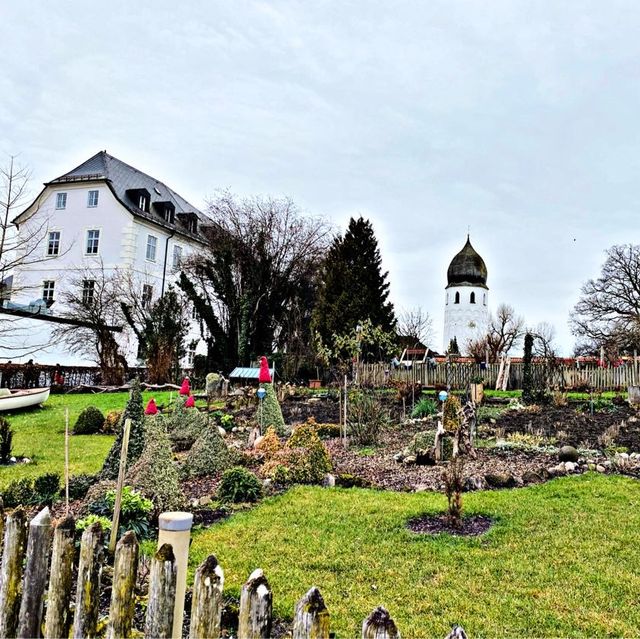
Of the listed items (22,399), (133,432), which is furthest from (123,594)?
(22,399)

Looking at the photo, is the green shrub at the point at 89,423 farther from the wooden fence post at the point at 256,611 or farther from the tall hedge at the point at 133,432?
the wooden fence post at the point at 256,611

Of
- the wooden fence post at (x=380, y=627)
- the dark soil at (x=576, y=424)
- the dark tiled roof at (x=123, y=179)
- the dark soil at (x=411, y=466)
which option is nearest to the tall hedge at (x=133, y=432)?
the dark soil at (x=411, y=466)

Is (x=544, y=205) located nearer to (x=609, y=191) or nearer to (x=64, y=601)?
(x=609, y=191)

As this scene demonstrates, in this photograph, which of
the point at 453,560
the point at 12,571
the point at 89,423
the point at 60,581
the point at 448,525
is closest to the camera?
the point at 60,581

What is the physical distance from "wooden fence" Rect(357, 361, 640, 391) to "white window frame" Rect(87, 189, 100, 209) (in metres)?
19.5

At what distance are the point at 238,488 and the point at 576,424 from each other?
8365 mm

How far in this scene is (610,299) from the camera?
37688mm

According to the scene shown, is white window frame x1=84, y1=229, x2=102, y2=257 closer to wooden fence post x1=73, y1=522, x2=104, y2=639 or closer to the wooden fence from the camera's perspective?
the wooden fence

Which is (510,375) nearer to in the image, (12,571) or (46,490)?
(46,490)

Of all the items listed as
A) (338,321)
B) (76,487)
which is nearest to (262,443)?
(76,487)

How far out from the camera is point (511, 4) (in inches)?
280

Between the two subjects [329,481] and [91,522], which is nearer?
[91,522]

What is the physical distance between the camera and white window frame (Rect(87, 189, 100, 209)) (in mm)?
32719

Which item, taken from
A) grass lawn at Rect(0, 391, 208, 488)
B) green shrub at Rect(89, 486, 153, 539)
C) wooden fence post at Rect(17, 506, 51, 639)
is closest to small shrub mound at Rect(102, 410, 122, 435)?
grass lawn at Rect(0, 391, 208, 488)
